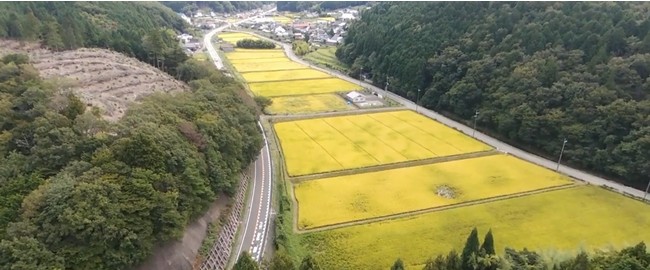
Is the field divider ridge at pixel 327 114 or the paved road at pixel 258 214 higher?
the field divider ridge at pixel 327 114

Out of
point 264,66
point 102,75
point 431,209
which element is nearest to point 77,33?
point 102,75

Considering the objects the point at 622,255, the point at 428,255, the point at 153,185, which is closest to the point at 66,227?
the point at 153,185

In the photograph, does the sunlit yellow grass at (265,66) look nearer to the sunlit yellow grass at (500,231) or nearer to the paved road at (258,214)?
the paved road at (258,214)

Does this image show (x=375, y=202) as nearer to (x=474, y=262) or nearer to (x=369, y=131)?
(x=474, y=262)

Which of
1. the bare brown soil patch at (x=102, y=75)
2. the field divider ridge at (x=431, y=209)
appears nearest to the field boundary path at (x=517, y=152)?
the field divider ridge at (x=431, y=209)

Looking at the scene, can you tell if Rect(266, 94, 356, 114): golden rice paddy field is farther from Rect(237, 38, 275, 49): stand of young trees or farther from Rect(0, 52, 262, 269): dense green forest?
Rect(237, 38, 275, 49): stand of young trees

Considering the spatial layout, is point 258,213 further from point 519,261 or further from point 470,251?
point 519,261
